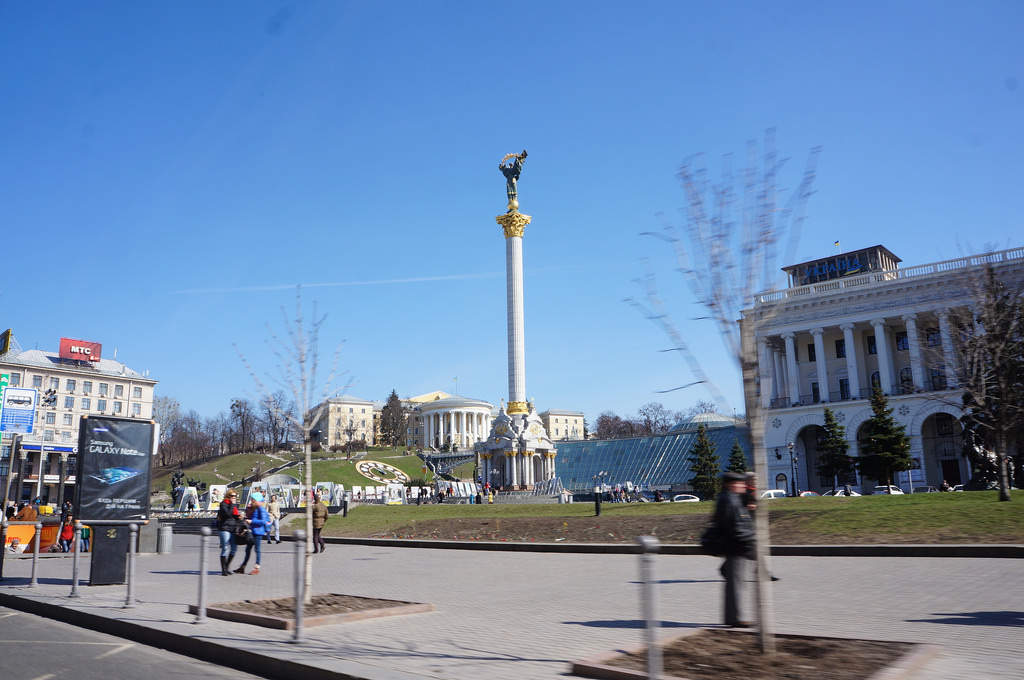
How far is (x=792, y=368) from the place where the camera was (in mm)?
75125

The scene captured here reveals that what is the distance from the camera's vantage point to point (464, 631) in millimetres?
9336

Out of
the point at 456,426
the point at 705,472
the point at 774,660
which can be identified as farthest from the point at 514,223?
the point at 456,426

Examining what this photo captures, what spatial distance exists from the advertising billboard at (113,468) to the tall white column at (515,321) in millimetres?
51718

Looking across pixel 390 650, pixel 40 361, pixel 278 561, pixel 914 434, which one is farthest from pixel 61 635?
pixel 40 361

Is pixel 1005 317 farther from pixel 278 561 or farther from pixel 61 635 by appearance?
pixel 61 635

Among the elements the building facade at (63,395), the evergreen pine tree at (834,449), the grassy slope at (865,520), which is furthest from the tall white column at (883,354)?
the building facade at (63,395)

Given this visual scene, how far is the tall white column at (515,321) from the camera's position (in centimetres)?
6912

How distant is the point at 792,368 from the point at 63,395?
301 ft

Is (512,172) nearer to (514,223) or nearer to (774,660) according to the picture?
(514,223)

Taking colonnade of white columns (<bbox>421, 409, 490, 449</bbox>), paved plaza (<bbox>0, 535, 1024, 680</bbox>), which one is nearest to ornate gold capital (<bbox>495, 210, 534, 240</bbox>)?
paved plaza (<bbox>0, 535, 1024, 680</bbox>)

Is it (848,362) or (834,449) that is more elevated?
(848,362)

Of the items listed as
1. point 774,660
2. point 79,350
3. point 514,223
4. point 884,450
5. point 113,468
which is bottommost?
point 774,660

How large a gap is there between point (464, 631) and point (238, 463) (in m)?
120

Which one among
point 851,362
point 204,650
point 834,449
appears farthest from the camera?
point 851,362
